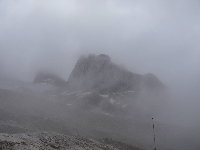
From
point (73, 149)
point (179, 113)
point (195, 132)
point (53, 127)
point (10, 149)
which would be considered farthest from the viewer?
point (179, 113)

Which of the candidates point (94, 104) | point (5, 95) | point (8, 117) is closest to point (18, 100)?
point (5, 95)

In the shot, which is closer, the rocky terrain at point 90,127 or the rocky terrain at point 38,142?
the rocky terrain at point 38,142

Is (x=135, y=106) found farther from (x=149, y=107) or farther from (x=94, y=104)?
(x=94, y=104)

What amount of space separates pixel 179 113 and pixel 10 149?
201 metres

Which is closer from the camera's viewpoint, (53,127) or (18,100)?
(53,127)

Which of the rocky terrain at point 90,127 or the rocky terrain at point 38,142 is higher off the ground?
the rocky terrain at point 90,127

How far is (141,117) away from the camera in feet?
572

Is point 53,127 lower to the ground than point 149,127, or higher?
lower

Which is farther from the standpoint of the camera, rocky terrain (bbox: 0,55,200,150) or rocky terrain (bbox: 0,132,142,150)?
rocky terrain (bbox: 0,55,200,150)

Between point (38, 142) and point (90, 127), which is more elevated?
point (90, 127)

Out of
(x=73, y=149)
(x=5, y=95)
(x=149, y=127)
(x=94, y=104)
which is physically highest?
(x=94, y=104)

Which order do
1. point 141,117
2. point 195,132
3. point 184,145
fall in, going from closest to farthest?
point 184,145
point 195,132
point 141,117

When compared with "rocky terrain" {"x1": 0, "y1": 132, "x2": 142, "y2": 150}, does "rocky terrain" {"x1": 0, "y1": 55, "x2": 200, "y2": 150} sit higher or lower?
higher

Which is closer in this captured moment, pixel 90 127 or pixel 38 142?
pixel 38 142
